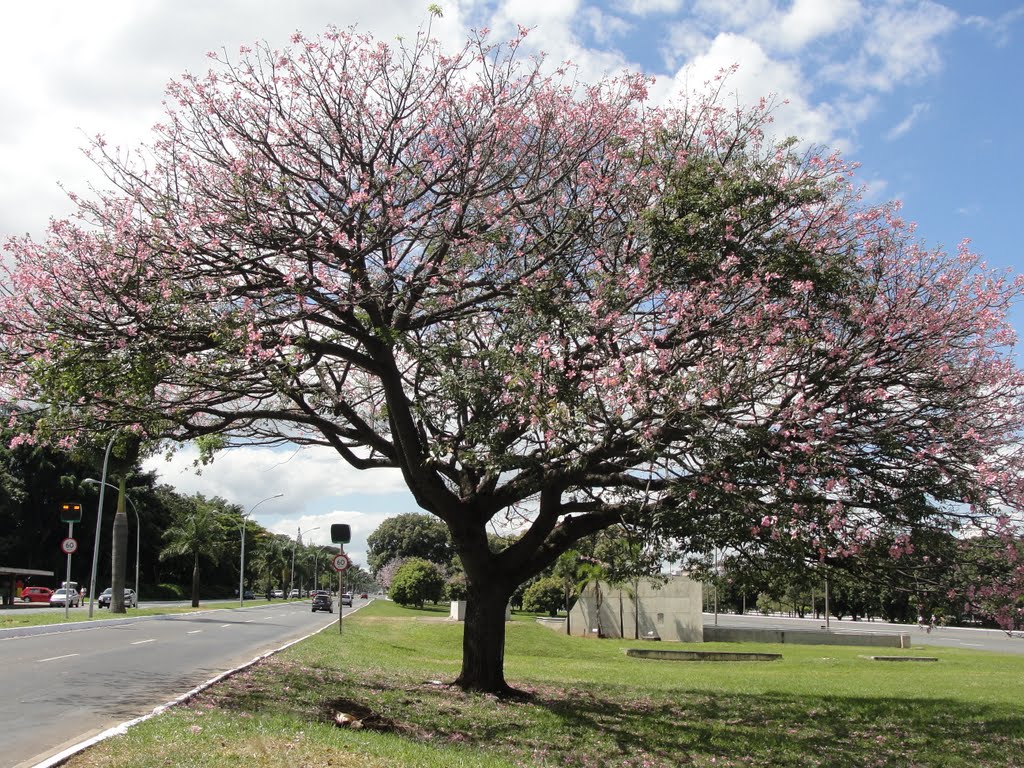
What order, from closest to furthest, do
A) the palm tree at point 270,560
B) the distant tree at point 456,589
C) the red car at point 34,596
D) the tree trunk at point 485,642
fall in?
1. the tree trunk at point 485,642
2. the distant tree at point 456,589
3. the red car at point 34,596
4. the palm tree at point 270,560

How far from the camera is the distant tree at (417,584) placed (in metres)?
58.3

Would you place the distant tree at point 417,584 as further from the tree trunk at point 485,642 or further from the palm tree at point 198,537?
the tree trunk at point 485,642

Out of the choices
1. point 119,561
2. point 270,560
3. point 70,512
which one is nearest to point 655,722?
point 70,512

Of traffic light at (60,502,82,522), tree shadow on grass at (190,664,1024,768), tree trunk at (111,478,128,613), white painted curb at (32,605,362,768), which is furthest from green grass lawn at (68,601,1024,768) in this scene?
tree trunk at (111,478,128,613)

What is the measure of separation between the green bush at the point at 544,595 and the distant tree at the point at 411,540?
4542 cm

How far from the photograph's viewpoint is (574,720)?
11938 millimetres

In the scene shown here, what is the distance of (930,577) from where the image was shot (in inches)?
413

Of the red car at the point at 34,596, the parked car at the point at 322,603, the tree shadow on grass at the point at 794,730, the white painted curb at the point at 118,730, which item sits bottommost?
the parked car at the point at 322,603

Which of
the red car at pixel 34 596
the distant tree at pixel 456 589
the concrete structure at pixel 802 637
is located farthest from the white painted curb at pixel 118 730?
the red car at pixel 34 596

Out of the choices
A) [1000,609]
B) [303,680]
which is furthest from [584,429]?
[303,680]

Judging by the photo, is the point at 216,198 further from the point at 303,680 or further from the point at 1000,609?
the point at 1000,609

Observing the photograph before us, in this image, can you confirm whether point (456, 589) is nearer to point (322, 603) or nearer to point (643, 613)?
point (322, 603)

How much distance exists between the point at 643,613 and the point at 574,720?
29085 mm

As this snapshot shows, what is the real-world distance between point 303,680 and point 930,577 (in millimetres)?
9927
